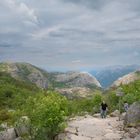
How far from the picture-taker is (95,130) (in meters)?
49.7

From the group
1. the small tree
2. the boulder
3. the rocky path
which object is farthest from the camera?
the boulder

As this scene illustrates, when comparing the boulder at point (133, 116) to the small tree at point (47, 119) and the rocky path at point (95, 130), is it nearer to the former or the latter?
the rocky path at point (95, 130)

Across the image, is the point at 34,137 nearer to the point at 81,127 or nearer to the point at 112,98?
the point at 81,127

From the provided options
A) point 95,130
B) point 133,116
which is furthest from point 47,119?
point 133,116

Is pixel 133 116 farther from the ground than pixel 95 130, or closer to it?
farther from the ground

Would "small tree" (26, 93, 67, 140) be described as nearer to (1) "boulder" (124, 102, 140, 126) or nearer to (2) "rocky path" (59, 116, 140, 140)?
(2) "rocky path" (59, 116, 140, 140)

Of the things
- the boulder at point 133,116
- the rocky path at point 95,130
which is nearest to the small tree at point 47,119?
the rocky path at point 95,130

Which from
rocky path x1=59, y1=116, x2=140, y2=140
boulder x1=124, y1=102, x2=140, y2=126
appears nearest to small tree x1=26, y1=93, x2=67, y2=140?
rocky path x1=59, y1=116, x2=140, y2=140

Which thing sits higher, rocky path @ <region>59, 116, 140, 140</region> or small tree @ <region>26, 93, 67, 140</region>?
small tree @ <region>26, 93, 67, 140</region>

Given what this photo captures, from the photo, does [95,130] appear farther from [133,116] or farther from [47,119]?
[47,119]

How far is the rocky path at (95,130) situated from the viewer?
150 ft

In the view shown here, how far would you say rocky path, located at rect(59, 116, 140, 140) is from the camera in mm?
45713

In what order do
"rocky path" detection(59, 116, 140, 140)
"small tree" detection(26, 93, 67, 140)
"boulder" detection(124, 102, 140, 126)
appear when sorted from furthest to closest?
"boulder" detection(124, 102, 140, 126), "rocky path" detection(59, 116, 140, 140), "small tree" detection(26, 93, 67, 140)

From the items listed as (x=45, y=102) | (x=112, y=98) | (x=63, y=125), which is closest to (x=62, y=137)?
(x=63, y=125)
